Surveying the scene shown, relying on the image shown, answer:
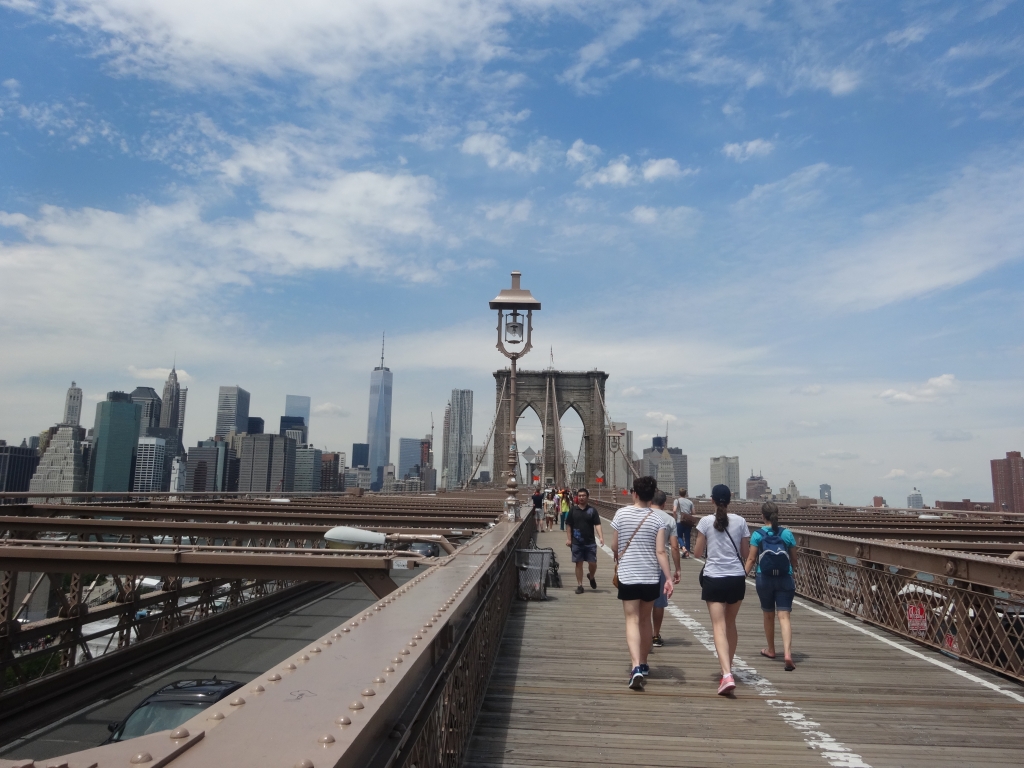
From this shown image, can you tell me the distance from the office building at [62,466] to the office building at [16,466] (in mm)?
5177

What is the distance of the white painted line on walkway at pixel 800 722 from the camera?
3.95 m

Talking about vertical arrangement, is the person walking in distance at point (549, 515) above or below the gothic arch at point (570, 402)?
below

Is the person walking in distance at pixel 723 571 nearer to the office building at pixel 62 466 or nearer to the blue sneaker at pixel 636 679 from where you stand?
the blue sneaker at pixel 636 679

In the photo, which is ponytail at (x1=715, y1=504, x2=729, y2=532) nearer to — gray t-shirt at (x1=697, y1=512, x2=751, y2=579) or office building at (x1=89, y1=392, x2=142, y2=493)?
gray t-shirt at (x1=697, y1=512, x2=751, y2=579)

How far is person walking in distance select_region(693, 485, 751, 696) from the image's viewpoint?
17.7ft

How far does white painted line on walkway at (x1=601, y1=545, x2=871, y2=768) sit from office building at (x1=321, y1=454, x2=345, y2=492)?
144305mm

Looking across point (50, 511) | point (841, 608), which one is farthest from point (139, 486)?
point (841, 608)

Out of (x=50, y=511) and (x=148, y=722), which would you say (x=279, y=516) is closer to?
(x=148, y=722)

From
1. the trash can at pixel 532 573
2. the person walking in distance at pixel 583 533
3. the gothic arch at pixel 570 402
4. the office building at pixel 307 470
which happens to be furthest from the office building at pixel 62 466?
the person walking in distance at pixel 583 533

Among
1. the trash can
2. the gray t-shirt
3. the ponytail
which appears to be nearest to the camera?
the gray t-shirt

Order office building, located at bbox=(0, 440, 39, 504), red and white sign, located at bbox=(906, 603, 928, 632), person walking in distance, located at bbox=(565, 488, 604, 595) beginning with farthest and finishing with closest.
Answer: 1. office building, located at bbox=(0, 440, 39, 504)
2. person walking in distance, located at bbox=(565, 488, 604, 595)
3. red and white sign, located at bbox=(906, 603, 928, 632)

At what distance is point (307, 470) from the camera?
167 m

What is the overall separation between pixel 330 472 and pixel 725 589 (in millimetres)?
153060

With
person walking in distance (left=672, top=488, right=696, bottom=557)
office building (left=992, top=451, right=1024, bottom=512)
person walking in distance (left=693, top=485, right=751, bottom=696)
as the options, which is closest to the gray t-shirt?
person walking in distance (left=693, top=485, right=751, bottom=696)
